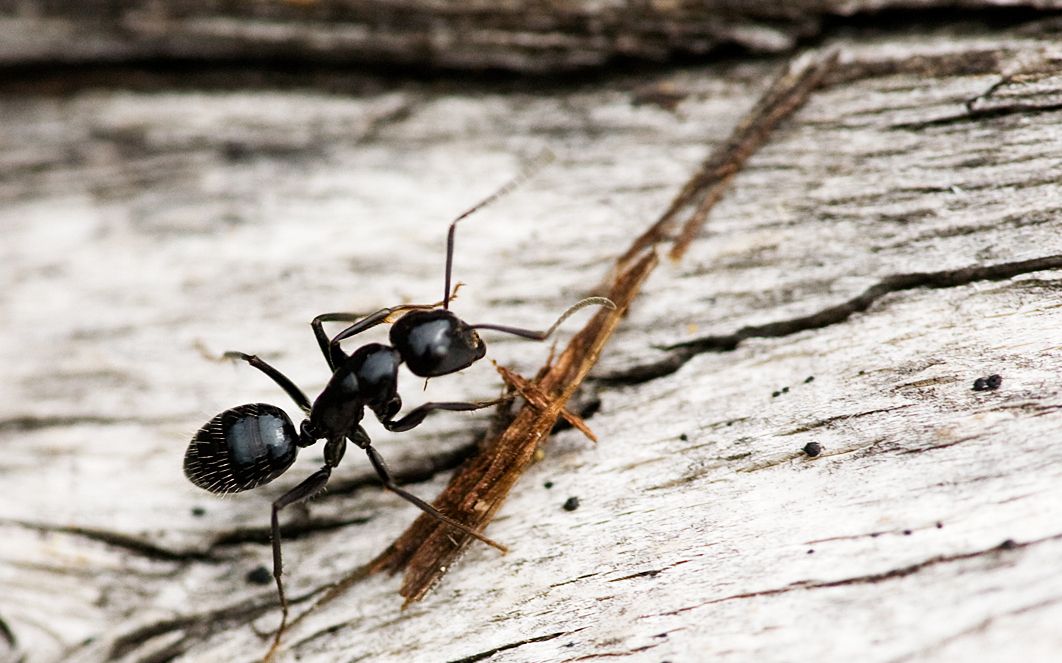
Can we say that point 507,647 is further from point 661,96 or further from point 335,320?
point 661,96

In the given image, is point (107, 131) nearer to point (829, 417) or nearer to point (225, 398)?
point (225, 398)

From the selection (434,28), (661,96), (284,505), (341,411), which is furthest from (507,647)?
(434,28)

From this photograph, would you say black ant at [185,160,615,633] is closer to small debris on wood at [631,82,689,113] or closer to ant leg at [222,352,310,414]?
ant leg at [222,352,310,414]

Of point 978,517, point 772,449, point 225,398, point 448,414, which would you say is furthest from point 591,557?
point 225,398

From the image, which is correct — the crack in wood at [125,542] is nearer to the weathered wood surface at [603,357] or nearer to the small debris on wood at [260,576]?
the weathered wood surface at [603,357]

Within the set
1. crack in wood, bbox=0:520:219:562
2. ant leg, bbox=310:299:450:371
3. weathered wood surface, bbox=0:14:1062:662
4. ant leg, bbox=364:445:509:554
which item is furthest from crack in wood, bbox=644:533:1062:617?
crack in wood, bbox=0:520:219:562

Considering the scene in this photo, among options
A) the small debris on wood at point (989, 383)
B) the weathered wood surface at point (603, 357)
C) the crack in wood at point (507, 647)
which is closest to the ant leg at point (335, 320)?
the weathered wood surface at point (603, 357)
